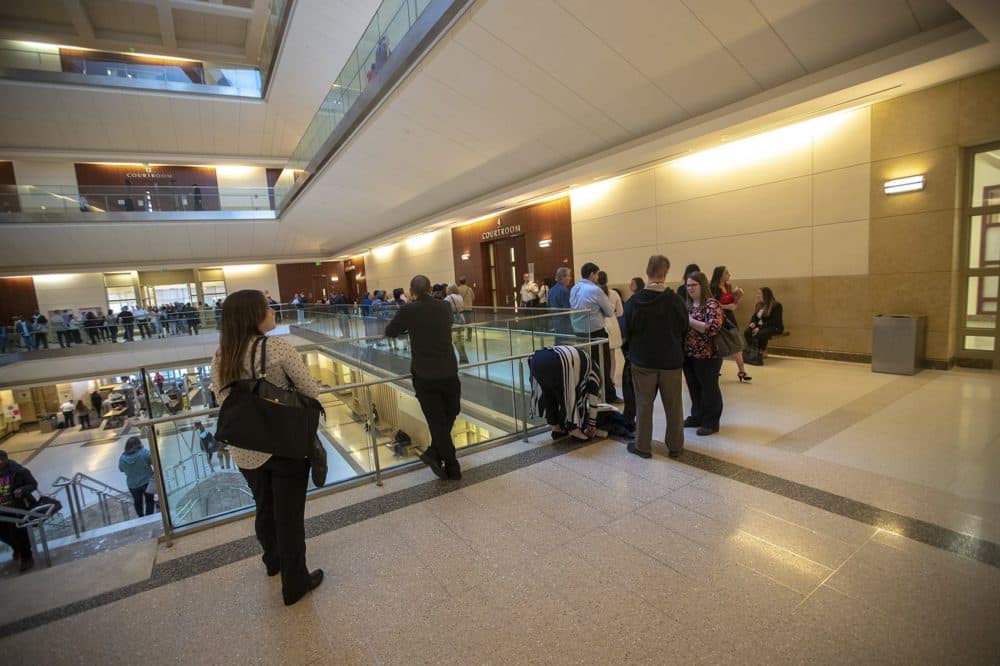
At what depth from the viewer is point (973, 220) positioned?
597 cm

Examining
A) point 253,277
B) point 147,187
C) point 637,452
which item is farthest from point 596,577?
point 253,277

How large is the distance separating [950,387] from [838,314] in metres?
1.90

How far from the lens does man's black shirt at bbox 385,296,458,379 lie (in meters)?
3.49

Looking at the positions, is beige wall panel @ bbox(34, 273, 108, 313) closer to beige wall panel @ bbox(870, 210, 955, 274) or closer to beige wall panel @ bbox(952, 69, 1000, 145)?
beige wall panel @ bbox(870, 210, 955, 274)

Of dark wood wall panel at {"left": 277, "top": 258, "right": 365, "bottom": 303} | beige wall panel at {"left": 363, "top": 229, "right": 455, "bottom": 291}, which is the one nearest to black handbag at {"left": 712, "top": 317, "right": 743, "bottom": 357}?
beige wall panel at {"left": 363, "top": 229, "right": 455, "bottom": 291}

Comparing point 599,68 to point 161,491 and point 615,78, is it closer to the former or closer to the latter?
point 615,78

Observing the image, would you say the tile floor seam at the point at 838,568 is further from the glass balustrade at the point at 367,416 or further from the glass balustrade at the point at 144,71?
the glass balustrade at the point at 144,71

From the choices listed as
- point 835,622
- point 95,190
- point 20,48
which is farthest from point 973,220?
point 20,48

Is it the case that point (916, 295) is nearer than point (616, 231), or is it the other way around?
point (916, 295)

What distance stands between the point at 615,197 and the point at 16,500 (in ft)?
36.6

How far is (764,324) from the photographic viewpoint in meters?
7.41

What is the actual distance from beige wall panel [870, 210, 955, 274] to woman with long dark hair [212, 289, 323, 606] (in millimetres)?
7888

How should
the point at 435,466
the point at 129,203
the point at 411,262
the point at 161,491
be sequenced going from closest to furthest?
the point at 161,491
the point at 435,466
the point at 129,203
the point at 411,262

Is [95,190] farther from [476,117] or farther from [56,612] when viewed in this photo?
[56,612]
